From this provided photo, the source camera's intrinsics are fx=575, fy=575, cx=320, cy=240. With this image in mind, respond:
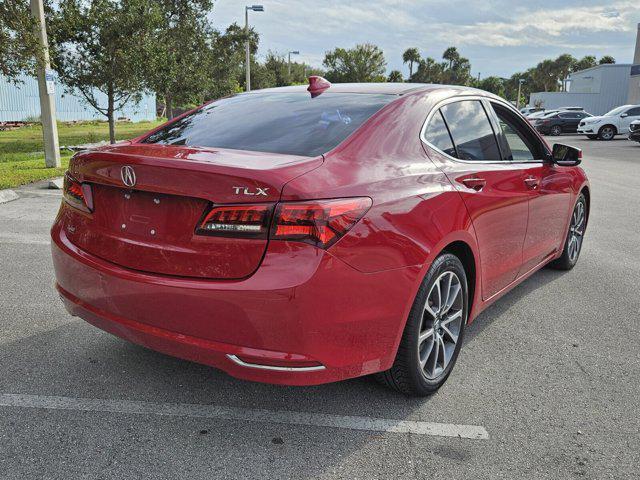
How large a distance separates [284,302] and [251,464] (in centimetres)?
74

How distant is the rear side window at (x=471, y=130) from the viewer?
342cm

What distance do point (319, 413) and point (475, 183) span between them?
155cm

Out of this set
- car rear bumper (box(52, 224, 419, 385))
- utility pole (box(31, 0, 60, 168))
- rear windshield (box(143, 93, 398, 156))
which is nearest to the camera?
car rear bumper (box(52, 224, 419, 385))

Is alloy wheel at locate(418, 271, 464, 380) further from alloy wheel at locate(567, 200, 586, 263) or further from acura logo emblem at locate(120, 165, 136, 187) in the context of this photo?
alloy wheel at locate(567, 200, 586, 263)

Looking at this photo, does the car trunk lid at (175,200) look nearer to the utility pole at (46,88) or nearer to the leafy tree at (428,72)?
the utility pole at (46,88)

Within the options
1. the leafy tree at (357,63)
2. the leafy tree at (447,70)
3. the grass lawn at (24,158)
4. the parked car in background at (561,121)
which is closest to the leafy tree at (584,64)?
the leafy tree at (447,70)

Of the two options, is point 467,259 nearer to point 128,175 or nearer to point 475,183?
point 475,183

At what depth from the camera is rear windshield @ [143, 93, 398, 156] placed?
2.90 meters

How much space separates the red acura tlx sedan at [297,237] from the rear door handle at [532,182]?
49 cm

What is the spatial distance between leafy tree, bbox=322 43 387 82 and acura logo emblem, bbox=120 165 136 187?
69274 mm

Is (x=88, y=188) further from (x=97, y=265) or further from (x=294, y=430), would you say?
(x=294, y=430)

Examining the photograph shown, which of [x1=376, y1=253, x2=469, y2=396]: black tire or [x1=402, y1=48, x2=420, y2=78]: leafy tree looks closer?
[x1=376, y1=253, x2=469, y2=396]: black tire

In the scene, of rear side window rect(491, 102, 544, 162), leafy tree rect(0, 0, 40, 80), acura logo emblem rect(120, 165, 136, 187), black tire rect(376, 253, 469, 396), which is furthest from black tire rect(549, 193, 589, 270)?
leafy tree rect(0, 0, 40, 80)

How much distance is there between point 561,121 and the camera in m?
34.7
